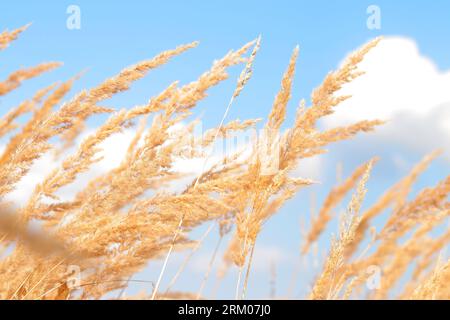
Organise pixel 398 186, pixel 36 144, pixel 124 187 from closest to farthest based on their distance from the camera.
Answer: pixel 124 187 → pixel 36 144 → pixel 398 186

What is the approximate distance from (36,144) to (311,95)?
1103 mm

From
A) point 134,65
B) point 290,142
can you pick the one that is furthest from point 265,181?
point 134,65

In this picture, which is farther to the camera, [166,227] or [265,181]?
[265,181]

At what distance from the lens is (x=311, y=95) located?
2.35 meters

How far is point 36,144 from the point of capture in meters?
2.26

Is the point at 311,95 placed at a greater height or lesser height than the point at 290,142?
greater

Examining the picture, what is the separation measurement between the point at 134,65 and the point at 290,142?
708 mm

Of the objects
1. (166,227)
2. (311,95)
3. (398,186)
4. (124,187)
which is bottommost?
(166,227)
